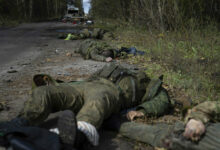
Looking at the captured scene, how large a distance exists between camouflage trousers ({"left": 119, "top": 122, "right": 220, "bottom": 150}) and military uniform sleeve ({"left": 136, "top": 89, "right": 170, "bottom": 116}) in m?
0.28

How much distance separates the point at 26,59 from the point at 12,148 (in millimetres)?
5223

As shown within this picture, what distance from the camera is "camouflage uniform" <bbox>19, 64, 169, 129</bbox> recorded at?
2.30 metres

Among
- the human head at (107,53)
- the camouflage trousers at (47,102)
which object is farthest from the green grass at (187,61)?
the camouflage trousers at (47,102)

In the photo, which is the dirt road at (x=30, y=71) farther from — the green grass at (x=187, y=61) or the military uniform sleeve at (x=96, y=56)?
the green grass at (x=187, y=61)

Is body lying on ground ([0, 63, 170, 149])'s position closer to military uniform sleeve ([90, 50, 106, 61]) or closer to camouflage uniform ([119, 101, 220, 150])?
camouflage uniform ([119, 101, 220, 150])

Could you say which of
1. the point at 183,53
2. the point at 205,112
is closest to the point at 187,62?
the point at 183,53

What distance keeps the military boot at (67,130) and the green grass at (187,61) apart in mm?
2112

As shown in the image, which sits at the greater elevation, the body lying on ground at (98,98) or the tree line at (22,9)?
the tree line at (22,9)

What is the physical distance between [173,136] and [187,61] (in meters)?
2.83

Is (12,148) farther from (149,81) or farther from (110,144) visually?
(149,81)

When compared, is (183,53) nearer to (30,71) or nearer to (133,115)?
(133,115)

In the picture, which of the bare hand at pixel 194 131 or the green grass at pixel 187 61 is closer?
the bare hand at pixel 194 131

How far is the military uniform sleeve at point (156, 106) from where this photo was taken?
286 centimetres

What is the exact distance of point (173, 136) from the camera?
6.48 ft
